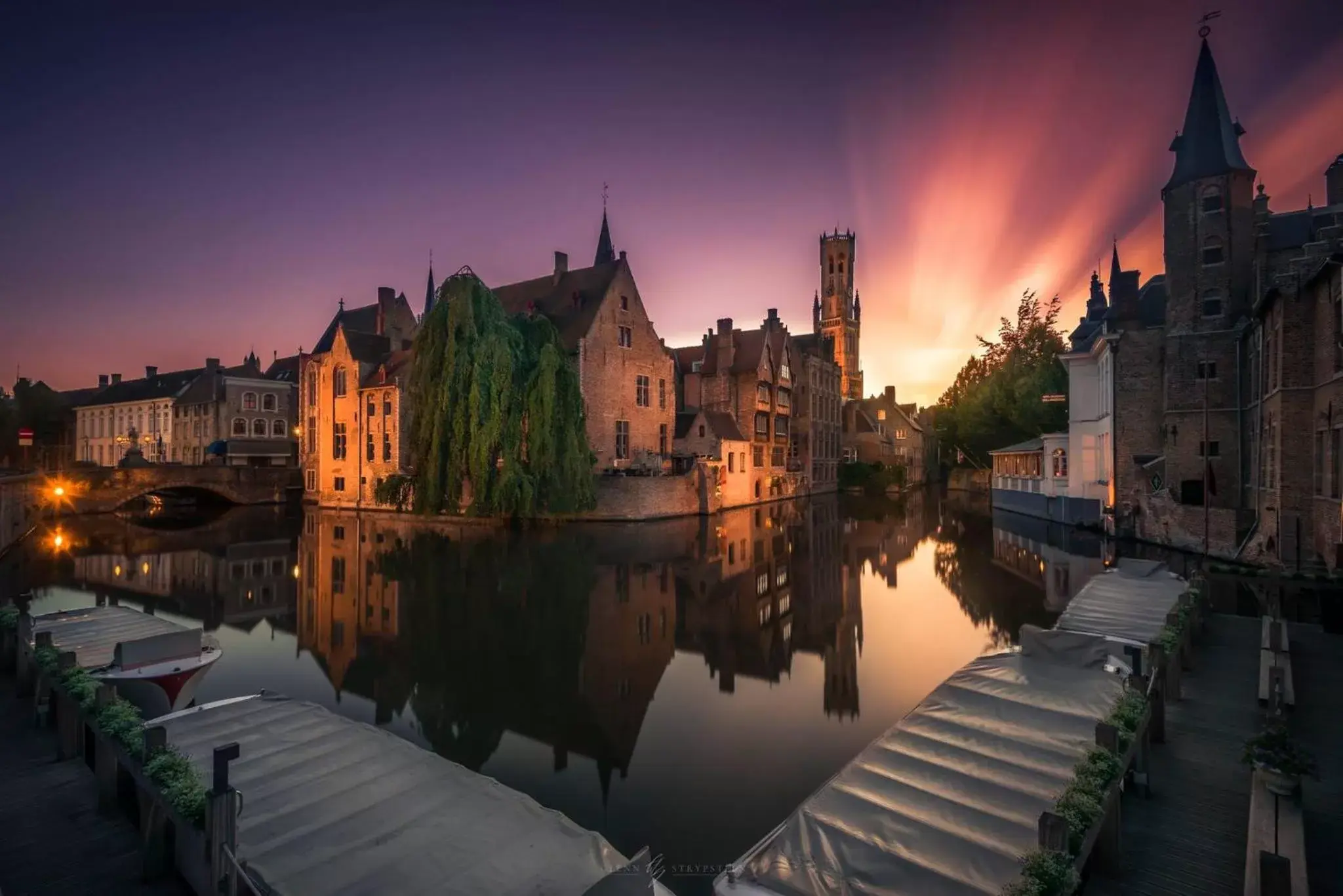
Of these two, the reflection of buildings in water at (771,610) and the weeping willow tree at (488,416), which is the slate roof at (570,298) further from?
the reflection of buildings in water at (771,610)

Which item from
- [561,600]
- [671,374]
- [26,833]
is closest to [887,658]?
[561,600]

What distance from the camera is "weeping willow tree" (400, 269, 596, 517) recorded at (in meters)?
29.5

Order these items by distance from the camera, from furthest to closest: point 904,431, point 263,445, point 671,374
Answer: point 904,431
point 263,445
point 671,374

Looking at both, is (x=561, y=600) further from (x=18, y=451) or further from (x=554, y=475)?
(x=18, y=451)

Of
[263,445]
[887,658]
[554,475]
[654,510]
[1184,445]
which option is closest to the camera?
[887,658]

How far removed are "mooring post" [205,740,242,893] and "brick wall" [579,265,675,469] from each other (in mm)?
32640

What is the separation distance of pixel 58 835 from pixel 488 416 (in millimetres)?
24572

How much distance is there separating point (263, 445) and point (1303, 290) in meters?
67.8

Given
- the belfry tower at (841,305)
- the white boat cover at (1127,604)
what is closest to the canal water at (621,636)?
the white boat cover at (1127,604)

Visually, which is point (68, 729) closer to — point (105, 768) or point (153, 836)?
point (105, 768)

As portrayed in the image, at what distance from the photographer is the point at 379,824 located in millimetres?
4676

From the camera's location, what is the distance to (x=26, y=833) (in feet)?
18.8

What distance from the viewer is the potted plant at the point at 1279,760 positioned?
4930 mm

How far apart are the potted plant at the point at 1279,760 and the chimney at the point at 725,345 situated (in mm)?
41578
